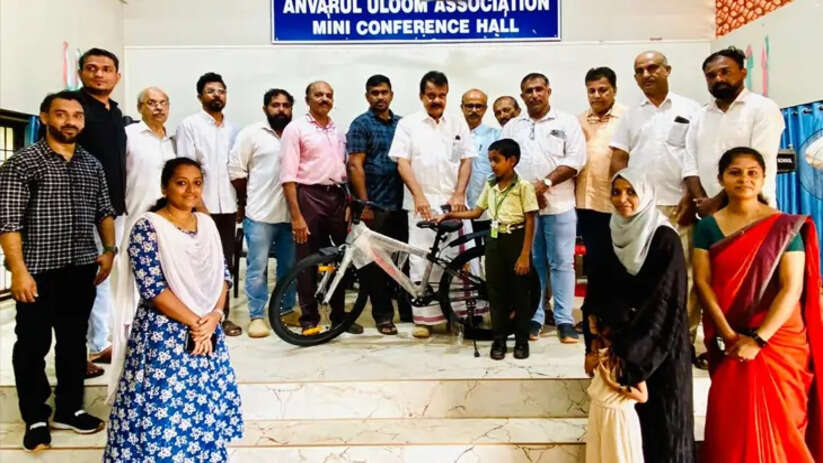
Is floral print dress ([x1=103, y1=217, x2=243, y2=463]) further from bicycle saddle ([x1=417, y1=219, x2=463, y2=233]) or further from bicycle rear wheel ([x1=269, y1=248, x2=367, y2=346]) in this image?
bicycle saddle ([x1=417, y1=219, x2=463, y2=233])

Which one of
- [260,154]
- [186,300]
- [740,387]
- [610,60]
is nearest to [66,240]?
[186,300]

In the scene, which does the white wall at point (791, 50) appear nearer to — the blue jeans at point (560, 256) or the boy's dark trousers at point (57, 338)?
the blue jeans at point (560, 256)

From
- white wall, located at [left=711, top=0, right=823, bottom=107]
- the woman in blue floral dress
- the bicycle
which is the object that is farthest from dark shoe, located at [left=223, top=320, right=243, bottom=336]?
white wall, located at [left=711, top=0, right=823, bottom=107]

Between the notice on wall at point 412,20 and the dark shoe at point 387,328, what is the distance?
3.52m

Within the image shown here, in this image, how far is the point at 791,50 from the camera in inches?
191

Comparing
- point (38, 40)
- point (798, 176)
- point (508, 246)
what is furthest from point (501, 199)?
point (38, 40)

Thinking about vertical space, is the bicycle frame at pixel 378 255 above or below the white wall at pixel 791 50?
below

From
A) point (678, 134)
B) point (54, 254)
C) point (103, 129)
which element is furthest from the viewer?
point (678, 134)

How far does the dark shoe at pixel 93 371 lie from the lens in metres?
2.77

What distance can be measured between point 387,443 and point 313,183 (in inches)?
61.3

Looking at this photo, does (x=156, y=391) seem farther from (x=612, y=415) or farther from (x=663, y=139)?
(x=663, y=139)

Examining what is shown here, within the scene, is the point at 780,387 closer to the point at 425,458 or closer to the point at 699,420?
the point at 699,420

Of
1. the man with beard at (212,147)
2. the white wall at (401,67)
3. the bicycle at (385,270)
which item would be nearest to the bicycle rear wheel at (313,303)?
the bicycle at (385,270)

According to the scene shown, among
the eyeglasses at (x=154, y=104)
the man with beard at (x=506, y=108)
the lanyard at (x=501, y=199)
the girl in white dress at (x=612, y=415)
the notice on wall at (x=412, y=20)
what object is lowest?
the girl in white dress at (x=612, y=415)
